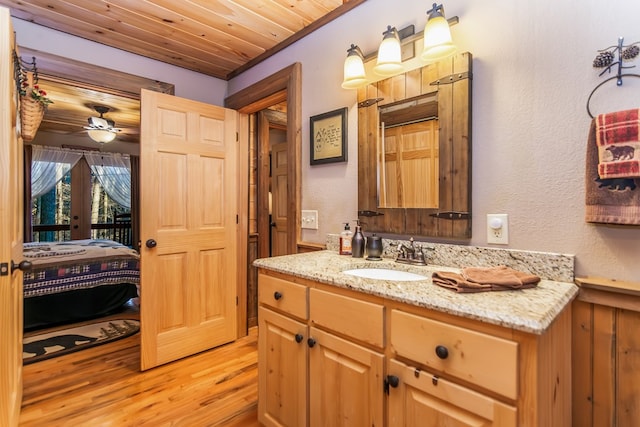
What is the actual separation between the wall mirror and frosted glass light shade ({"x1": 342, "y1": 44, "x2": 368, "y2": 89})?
65 mm

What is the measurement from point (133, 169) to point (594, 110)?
23.1 ft

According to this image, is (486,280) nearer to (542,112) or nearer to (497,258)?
(497,258)

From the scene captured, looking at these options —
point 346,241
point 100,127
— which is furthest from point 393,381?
point 100,127

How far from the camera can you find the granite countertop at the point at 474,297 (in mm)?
859

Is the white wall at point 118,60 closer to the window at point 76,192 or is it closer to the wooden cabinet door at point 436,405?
the wooden cabinet door at point 436,405

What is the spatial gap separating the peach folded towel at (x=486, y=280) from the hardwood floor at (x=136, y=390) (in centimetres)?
132

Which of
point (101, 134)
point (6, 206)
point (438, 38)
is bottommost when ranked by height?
point (6, 206)

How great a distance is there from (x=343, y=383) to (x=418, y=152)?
3.61 ft

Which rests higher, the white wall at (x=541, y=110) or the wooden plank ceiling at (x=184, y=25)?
the wooden plank ceiling at (x=184, y=25)

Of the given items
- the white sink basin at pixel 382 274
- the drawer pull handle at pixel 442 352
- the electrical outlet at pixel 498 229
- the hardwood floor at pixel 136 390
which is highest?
the electrical outlet at pixel 498 229

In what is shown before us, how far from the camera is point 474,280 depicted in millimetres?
1105

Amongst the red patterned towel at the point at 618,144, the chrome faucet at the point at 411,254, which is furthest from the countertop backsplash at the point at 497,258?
the red patterned towel at the point at 618,144

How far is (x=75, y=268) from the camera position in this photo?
10.9 feet

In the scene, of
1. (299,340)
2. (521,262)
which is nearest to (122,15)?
(299,340)
